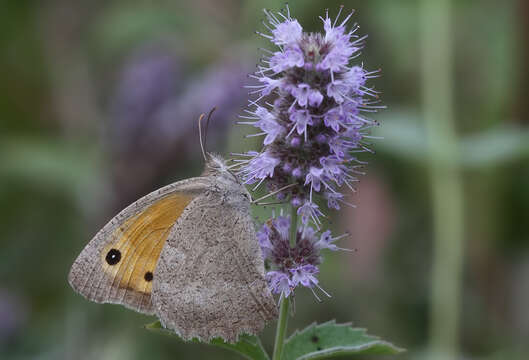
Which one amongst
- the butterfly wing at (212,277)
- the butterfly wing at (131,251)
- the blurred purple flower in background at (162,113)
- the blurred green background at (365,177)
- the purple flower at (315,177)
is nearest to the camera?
the purple flower at (315,177)

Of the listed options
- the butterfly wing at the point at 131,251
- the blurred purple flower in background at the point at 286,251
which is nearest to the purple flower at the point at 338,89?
the blurred purple flower in background at the point at 286,251

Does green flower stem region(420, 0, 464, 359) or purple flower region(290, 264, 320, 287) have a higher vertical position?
green flower stem region(420, 0, 464, 359)

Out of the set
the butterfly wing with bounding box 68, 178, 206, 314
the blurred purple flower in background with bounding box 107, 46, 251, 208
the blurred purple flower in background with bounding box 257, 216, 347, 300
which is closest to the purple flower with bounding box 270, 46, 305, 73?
the blurred purple flower in background with bounding box 257, 216, 347, 300

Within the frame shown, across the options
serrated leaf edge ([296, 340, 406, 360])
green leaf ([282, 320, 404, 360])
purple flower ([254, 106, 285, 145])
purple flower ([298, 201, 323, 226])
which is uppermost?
purple flower ([254, 106, 285, 145])

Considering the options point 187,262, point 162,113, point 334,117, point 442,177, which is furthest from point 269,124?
point 162,113

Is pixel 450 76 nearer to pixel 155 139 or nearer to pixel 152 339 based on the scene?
pixel 155 139

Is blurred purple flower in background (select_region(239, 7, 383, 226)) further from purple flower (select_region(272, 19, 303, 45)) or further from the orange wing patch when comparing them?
the orange wing patch

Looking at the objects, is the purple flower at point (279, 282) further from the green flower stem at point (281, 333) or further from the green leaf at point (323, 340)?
the green leaf at point (323, 340)

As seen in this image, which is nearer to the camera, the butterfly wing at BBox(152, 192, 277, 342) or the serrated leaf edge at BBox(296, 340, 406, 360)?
the serrated leaf edge at BBox(296, 340, 406, 360)

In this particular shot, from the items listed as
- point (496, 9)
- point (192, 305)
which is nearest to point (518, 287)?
point (496, 9)
